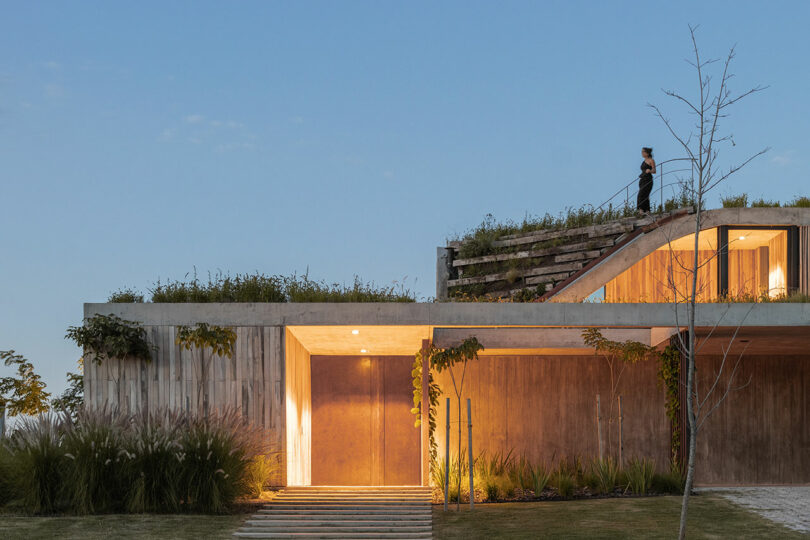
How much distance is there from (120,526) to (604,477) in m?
5.51

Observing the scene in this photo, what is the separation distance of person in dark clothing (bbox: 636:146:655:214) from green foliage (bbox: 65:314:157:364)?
9.55 m

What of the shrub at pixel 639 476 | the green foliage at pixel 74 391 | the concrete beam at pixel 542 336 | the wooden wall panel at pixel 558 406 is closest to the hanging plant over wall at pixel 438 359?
the concrete beam at pixel 542 336

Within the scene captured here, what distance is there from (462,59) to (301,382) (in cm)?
1171

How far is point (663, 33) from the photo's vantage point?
16000 mm

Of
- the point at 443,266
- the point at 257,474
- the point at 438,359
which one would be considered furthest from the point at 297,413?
the point at 443,266

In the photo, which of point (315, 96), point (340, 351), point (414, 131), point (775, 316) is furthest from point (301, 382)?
point (414, 131)

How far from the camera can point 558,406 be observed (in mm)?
13172

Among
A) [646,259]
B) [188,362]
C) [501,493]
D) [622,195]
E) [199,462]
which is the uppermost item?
[622,195]

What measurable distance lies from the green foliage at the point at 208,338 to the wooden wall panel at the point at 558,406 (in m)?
4.11

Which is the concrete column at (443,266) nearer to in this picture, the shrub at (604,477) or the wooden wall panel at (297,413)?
the wooden wall panel at (297,413)

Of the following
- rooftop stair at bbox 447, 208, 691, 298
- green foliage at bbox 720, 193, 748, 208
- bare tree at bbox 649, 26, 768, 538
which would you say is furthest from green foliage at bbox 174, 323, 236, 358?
green foliage at bbox 720, 193, 748, 208

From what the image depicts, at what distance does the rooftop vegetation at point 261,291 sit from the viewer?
1071 cm

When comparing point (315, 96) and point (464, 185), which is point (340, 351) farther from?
point (315, 96)

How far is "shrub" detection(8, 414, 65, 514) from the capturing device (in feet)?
28.7
